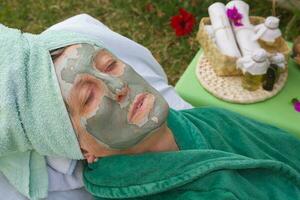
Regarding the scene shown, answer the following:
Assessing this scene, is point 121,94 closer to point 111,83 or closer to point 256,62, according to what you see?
point 111,83

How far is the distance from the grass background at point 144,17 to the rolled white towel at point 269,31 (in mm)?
689

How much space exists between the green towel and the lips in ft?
0.54

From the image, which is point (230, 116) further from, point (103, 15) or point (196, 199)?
point (103, 15)

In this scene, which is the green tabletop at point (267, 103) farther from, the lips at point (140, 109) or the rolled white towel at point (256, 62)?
the lips at point (140, 109)

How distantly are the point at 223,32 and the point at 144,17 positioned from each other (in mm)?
1045

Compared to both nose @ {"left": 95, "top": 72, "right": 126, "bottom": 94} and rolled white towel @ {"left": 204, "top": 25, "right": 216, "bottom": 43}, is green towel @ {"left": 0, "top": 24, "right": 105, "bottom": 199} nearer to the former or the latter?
nose @ {"left": 95, "top": 72, "right": 126, "bottom": 94}

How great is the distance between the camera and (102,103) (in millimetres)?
1361

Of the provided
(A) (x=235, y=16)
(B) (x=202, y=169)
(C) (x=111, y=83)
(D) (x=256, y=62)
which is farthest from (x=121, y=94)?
(A) (x=235, y=16)

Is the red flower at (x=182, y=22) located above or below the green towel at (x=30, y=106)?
below

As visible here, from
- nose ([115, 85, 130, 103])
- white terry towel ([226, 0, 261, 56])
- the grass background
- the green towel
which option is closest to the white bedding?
the green towel

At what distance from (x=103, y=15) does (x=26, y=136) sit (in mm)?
1976

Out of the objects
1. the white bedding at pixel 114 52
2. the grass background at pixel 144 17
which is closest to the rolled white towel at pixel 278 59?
the white bedding at pixel 114 52

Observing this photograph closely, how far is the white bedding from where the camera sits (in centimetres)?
150

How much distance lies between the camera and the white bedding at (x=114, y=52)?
4.91 feet
